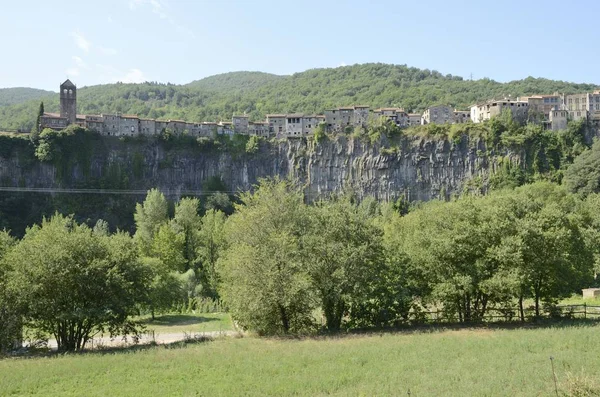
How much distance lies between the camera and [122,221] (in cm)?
10800

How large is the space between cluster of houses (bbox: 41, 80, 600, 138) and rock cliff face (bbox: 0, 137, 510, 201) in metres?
6.13

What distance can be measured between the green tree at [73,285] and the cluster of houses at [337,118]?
9865cm

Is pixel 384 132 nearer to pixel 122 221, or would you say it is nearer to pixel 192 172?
pixel 192 172

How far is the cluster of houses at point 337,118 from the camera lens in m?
122

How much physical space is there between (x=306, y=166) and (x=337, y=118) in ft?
58.2

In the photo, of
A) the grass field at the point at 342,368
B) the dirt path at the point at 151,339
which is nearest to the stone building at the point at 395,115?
the dirt path at the point at 151,339

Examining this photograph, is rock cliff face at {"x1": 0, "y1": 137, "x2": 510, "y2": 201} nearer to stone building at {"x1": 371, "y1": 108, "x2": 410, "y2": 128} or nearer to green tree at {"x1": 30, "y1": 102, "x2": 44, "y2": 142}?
green tree at {"x1": 30, "y1": 102, "x2": 44, "y2": 142}

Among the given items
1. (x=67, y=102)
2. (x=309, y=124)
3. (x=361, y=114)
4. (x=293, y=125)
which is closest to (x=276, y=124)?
(x=293, y=125)

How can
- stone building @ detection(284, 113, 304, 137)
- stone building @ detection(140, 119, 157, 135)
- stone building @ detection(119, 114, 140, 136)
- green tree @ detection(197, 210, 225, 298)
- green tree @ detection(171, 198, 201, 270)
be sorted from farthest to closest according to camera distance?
1. stone building @ detection(284, 113, 304, 137)
2. stone building @ detection(140, 119, 157, 135)
3. stone building @ detection(119, 114, 140, 136)
4. green tree @ detection(171, 198, 201, 270)
5. green tree @ detection(197, 210, 225, 298)

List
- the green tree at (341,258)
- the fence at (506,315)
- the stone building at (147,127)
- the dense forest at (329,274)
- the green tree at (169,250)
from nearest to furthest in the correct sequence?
the dense forest at (329,274), the green tree at (341,258), the fence at (506,315), the green tree at (169,250), the stone building at (147,127)

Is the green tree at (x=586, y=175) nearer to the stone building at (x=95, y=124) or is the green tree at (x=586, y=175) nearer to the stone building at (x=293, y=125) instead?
the stone building at (x=293, y=125)

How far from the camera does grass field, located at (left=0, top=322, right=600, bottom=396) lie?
57.7 feet

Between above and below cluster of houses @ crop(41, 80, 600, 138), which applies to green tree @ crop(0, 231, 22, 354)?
below

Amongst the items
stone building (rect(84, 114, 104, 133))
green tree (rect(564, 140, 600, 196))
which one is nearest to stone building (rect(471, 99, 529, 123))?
green tree (rect(564, 140, 600, 196))
